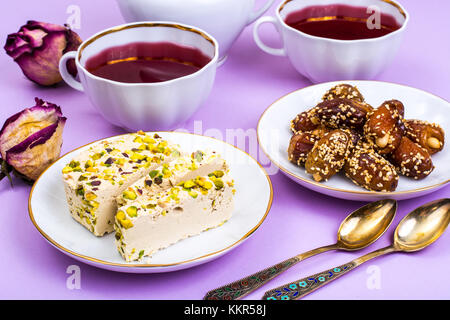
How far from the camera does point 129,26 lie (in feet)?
5.92

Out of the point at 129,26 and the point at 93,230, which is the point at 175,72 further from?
the point at 93,230

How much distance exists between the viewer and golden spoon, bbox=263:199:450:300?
1236 millimetres

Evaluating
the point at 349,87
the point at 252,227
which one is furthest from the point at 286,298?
the point at 349,87

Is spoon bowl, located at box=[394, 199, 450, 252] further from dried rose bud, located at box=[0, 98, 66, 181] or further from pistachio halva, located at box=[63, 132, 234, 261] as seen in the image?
dried rose bud, located at box=[0, 98, 66, 181]

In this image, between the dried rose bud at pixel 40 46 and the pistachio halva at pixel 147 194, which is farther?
the dried rose bud at pixel 40 46

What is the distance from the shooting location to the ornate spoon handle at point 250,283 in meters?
1.23

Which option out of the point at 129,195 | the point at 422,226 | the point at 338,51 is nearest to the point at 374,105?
the point at 338,51

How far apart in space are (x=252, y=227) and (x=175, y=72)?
Result: 2.07 feet

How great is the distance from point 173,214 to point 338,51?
32.5 inches

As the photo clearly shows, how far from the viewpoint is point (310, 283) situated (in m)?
1.26

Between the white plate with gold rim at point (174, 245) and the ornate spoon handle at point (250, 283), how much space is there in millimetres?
78

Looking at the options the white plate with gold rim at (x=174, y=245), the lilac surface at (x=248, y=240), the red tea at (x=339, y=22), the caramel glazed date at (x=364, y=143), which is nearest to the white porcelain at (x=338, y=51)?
the red tea at (x=339, y=22)

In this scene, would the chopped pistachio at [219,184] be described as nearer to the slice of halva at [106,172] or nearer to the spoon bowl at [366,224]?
the slice of halva at [106,172]

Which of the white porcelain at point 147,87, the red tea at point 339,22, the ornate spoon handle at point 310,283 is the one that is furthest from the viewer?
the red tea at point 339,22
